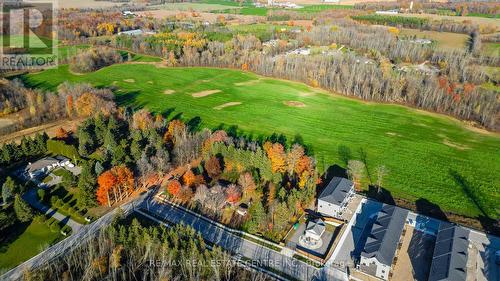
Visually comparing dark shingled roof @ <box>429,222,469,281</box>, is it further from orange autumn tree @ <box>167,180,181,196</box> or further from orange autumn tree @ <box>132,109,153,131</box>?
orange autumn tree @ <box>132,109,153,131</box>

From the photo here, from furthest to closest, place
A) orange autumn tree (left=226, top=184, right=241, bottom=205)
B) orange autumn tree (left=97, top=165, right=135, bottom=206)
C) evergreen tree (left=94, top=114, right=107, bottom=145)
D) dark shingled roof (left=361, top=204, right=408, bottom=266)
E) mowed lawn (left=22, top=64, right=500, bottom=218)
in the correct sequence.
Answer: evergreen tree (left=94, top=114, right=107, bottom=145)
mowed lawn (left=22, top=64, right=500, bottom=218)
orange autumn tree (left=97, top=165, right=135, bottom=206)
orange autumn tree (left=226, top=184, right=241, bottom=205)
dark shingled roof (left=361, top=204, right=408, bottom=266)

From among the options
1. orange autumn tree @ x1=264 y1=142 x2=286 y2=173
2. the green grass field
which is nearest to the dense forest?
the green grass field

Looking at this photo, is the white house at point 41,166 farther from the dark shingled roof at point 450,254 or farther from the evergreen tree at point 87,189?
the dark shingled roof at point 450,254

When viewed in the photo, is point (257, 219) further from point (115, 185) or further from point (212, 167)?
point (115, 185)

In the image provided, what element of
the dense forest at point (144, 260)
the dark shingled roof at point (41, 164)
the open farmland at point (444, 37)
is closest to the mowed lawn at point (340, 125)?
the dark shingled roof at point (41, 164)

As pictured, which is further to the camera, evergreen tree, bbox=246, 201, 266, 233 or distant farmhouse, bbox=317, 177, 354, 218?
distant farmhouse, bbox=317, 177, 354, 218

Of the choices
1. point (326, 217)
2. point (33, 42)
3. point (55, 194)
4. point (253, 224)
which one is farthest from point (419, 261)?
point (33, 42)

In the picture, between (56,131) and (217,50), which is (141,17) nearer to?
(217,50)

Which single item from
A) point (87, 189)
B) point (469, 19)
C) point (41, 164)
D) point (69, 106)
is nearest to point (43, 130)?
point (69, 106)
